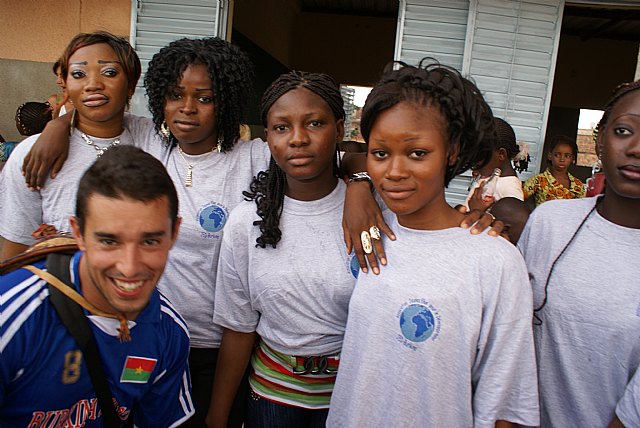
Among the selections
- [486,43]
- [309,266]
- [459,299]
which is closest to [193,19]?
[486,43]

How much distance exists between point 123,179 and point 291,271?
574mm

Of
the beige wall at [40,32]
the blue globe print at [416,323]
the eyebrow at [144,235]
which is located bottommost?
the blue globe print at [416,323]

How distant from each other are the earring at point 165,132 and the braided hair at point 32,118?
8.29 feet

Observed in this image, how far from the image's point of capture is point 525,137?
12.6 feet

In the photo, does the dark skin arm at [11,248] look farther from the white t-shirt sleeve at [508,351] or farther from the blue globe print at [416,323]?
the white t-shirt sleeve at [508,351]

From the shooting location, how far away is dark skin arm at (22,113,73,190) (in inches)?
65.4

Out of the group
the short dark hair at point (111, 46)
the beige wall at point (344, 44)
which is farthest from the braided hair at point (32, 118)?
the beige wall at point (344, 44)

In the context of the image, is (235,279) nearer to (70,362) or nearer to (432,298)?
(70,362)

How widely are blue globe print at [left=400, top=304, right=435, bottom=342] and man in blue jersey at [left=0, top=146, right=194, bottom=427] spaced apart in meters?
0.64

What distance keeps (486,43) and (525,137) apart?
772mm

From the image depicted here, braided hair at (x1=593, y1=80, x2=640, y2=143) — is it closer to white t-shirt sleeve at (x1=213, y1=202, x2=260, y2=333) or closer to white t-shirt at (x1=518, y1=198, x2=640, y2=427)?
white t-shirt at (x1=518, y1=198, x2=640, y2=427)

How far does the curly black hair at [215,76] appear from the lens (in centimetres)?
183

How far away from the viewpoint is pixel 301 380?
1596 mm

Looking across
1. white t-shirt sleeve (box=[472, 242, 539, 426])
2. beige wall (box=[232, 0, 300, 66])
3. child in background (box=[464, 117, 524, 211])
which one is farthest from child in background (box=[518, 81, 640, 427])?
beige wall (box=[232, 0, 300, 66])
